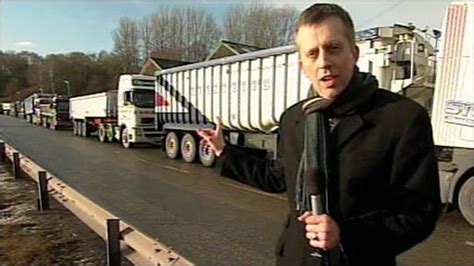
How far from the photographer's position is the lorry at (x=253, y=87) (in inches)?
378

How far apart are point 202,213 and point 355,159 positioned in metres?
7.00

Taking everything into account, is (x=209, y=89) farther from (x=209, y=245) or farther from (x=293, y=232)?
(x=293, y=232)

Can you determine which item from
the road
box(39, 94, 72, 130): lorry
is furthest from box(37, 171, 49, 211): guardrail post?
box(39, 94, 72, 130): lorry

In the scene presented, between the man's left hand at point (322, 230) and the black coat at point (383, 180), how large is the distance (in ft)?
0.20

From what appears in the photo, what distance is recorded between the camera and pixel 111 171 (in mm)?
14078

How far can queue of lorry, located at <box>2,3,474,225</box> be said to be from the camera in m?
7.64

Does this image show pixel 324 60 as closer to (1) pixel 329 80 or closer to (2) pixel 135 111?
(1) pixel 329 80

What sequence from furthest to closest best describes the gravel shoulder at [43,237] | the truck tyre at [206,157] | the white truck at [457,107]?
the truck tyre at [206,157] → the white truck at [457,107] → the gravel shoulder at [43,237]

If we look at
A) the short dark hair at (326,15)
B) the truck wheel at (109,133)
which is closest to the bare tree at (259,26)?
the truck wheel at (109,133)

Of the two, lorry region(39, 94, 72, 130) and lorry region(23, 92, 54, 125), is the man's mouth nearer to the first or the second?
lorry region(39, 94, 72, 130)

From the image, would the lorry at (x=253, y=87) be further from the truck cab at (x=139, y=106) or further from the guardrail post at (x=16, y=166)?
the guardrail post at (x=16, y=166)

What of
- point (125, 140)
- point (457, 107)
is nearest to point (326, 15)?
point (457, 107)

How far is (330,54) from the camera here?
5.42 feet

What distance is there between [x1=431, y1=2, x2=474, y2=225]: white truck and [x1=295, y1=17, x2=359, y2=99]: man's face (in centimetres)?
654
